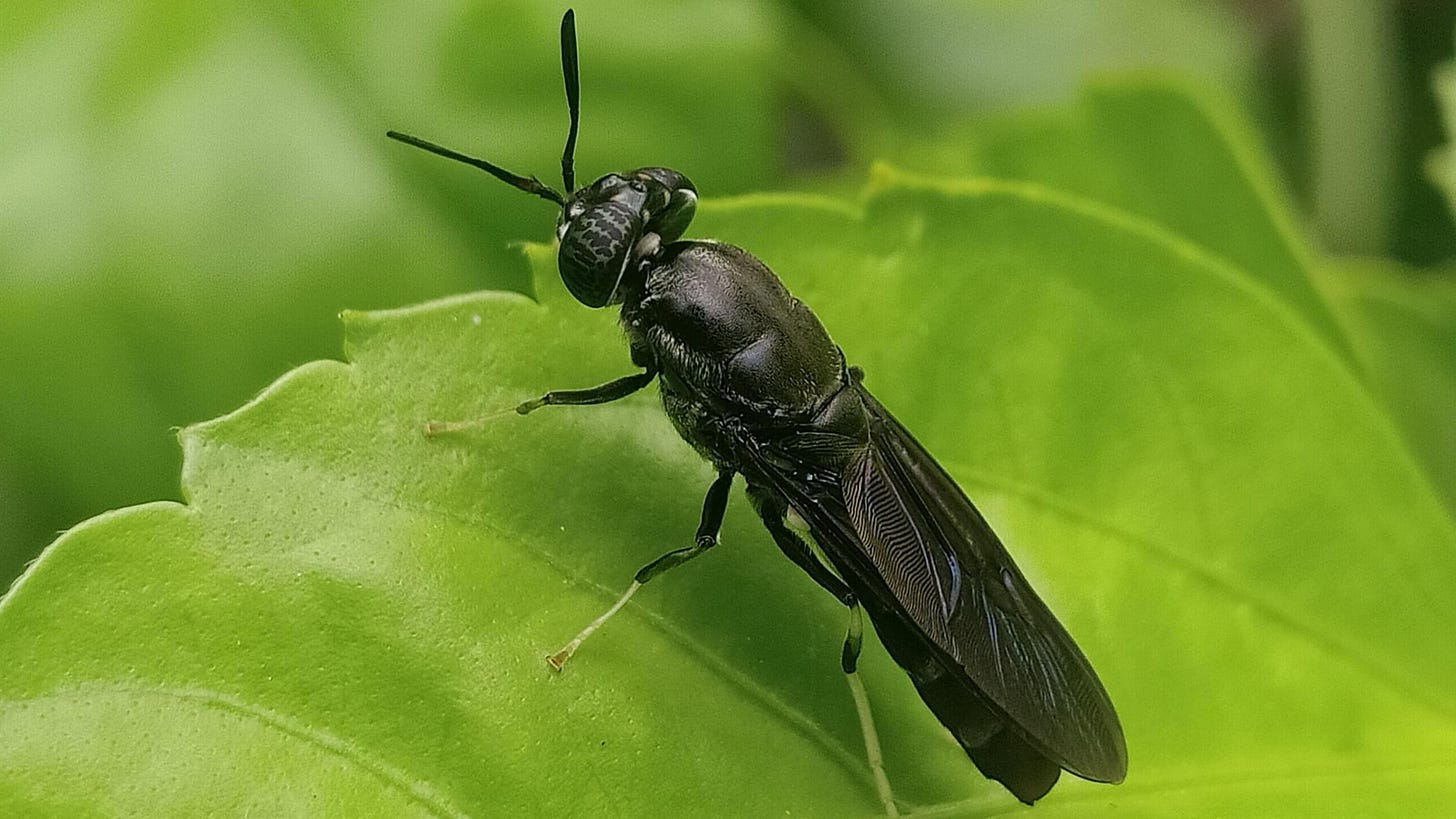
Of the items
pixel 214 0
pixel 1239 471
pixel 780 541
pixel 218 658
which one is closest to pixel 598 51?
pixel 214 0

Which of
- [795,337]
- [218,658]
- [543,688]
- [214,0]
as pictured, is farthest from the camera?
[214,0]

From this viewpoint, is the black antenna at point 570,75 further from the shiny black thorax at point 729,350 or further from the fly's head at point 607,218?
the shiny black thorax at point 729,350

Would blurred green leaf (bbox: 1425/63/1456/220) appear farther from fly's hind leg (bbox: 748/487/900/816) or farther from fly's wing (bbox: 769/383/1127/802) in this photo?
fly's hind leg (bbox: 748/487/900/816)

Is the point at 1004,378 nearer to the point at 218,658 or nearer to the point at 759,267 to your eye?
the point at 759,267

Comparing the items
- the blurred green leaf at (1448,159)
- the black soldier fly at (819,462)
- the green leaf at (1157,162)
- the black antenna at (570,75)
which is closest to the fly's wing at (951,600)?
the black soldier fly at (819,462)

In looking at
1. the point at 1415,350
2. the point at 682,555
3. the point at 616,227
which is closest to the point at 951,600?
the point at 682,555

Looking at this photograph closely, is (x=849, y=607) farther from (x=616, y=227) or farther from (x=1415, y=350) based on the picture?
(x=1415, y=350)

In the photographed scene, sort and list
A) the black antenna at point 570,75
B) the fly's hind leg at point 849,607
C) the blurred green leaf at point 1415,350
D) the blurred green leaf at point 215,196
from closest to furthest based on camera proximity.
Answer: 1. the fly's hind leg at point 849,607
2. the black antenna at point 570,75
3. the blurred green leaf at point 215,196
4. the blurred green leaf at point 1415,350
